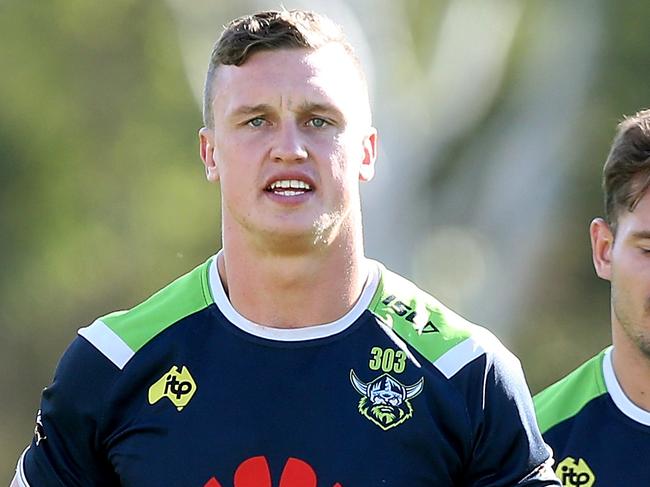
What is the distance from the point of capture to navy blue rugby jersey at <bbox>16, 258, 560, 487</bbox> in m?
5.91

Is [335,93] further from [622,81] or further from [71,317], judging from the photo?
[71,317]

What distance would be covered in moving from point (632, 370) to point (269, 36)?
7.60 ft

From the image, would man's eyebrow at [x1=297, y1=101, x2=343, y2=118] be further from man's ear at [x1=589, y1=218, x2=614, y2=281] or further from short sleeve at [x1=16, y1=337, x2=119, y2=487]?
man's ear at [x1=589, y1=218, x2=614, y2=281]

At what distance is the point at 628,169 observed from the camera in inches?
287

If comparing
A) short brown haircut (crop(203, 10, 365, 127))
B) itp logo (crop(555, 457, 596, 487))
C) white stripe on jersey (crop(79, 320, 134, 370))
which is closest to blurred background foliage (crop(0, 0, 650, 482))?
itp logo (crop(555, 457, 596, 487))

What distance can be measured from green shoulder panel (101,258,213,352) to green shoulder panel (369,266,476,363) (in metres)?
0.66

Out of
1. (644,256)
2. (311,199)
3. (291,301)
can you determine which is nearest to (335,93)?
(311,199)

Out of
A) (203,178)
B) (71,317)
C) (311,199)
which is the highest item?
(311,199)

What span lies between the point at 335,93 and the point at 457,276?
16.5 m

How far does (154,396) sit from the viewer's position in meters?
6.05

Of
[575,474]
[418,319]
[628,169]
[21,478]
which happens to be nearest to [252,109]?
[418,319]

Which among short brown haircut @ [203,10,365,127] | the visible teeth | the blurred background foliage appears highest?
short brown haircut @ [203,10,365,127]

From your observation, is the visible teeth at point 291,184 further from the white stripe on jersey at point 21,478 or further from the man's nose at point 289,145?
the white stripe on jersey at point 21,478

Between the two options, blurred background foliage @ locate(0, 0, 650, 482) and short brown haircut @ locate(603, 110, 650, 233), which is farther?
blurred background foliage @ locate(0, 0, 650, 482)
